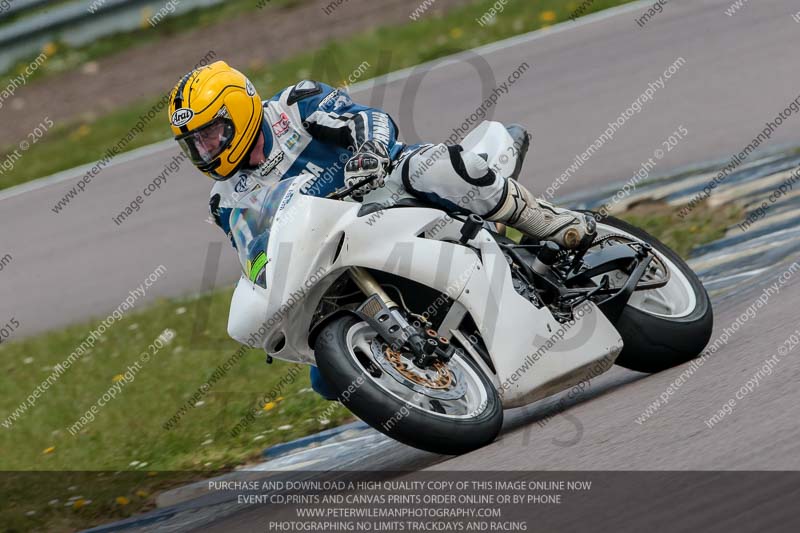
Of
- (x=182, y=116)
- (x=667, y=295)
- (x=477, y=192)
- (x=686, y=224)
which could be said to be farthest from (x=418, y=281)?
(x=686, y=224)

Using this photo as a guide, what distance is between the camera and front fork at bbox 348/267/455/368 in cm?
494

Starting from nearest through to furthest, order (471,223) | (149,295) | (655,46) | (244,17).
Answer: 1. (471,223)
2. (149,295)
3. (655,46)
4. (244,17)

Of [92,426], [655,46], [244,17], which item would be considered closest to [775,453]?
[92,426]

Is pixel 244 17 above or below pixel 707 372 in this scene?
below

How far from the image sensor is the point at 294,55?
15.3 meters

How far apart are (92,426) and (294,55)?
8.18 meters

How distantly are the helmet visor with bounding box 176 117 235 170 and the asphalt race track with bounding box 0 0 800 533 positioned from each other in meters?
1.57

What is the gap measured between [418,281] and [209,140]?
110 cm

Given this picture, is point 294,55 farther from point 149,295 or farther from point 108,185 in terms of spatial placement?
point 149,295

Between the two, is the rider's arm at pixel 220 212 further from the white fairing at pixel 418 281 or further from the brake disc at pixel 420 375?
the brake disc at pixel 420 375

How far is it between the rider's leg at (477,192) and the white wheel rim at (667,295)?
424 mm

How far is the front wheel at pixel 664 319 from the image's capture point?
5.79 m

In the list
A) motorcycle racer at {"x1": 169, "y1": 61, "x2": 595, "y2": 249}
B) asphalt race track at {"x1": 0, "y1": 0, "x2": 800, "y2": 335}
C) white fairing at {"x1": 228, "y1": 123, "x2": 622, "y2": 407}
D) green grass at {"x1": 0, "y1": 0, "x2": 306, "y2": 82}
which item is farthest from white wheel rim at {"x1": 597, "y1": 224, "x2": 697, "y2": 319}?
green grass at {"x1": 0, "y1": 0, "x2": 306, "y2": 82}

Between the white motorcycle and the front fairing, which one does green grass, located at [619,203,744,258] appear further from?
the front fairing
